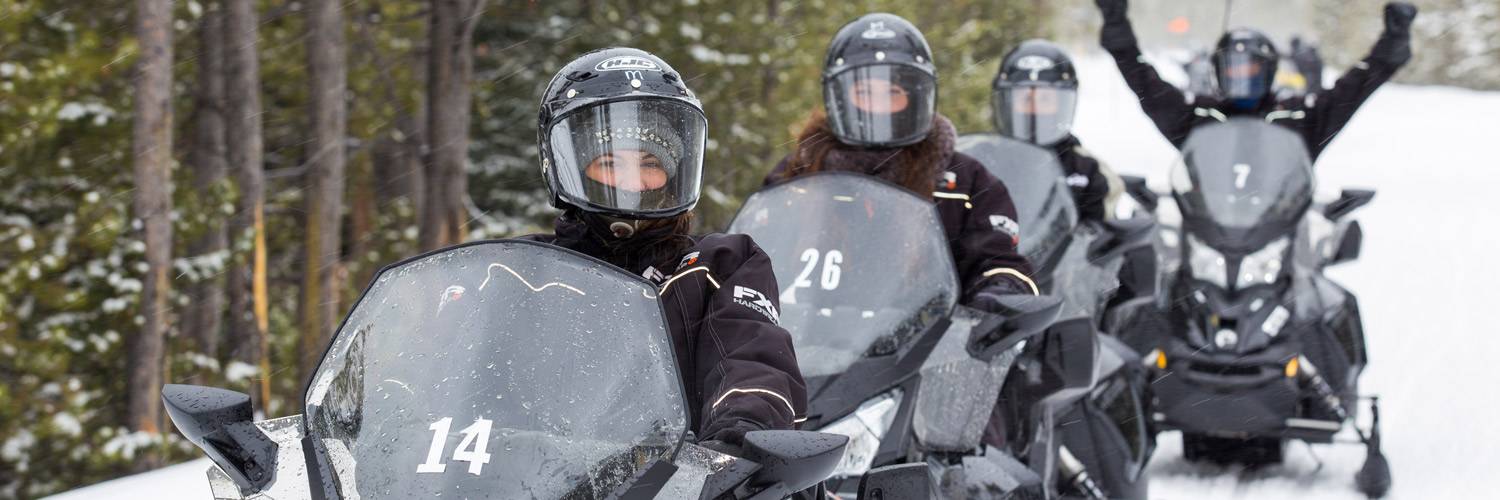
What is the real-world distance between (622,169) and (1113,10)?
21.0ft

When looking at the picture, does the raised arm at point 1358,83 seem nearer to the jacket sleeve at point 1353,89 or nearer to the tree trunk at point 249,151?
the jacket sleeve at point 1353,89

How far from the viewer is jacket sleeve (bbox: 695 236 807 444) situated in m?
2.99

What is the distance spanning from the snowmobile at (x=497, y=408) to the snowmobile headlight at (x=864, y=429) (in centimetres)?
146

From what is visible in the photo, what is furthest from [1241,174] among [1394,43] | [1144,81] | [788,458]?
[788,458]

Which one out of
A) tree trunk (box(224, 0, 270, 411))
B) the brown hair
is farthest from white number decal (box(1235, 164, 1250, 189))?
tree trunk (box(224, 0, 270, 411))

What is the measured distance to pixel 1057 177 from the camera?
726 cm

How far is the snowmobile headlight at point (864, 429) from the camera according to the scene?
4.10 meters

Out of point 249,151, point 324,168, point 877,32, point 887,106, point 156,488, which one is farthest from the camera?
point 324,168

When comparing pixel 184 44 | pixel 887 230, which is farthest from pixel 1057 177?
pixel 184 44

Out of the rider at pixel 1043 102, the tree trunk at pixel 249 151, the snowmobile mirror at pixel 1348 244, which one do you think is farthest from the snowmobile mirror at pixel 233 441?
the tree trunk at pixel 249 151

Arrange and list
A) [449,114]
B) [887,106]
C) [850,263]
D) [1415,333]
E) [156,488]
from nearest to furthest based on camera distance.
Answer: [850,263] → [887,106] → [156,488] → [1415,333] → [449,114]

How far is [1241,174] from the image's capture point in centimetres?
836

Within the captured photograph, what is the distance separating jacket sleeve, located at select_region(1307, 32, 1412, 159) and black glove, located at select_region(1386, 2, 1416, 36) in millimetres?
42

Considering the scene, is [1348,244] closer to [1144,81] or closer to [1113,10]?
[1144,81]
